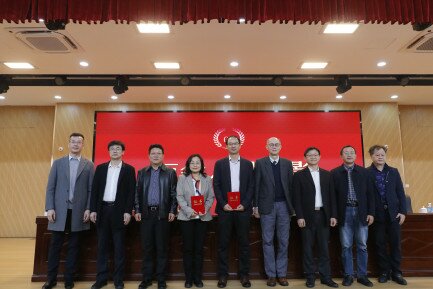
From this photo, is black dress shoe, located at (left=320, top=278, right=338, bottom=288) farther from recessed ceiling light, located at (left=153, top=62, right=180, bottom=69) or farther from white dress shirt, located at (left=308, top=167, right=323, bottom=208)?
recessed ceiling light, located at (left=153, top=62, right=180, bottom=69)

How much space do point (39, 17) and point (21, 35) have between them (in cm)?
255

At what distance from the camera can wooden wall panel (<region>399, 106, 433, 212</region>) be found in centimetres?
830

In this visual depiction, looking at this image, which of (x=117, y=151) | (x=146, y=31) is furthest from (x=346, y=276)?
(x=146, y=31)

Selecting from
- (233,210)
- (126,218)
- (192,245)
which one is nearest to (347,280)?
(233,210)

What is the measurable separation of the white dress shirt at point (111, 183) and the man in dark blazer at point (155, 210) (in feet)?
0.74

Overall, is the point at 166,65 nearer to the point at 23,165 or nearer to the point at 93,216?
the point at 93,216

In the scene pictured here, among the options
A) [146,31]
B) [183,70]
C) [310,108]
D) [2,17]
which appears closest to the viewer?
[2,17]

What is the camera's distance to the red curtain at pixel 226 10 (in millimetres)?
2602

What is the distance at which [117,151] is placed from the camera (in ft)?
11.6

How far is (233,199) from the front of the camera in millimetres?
3441

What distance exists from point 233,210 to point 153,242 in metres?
0.86

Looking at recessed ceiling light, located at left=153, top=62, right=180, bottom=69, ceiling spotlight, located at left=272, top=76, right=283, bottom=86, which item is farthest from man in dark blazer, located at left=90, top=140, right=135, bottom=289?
ceiling spotlight, located at left=272, top=76, right=283, bottom=86

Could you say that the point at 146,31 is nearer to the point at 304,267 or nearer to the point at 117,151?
the point at 117,151

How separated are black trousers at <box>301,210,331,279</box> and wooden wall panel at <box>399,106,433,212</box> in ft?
19.2
